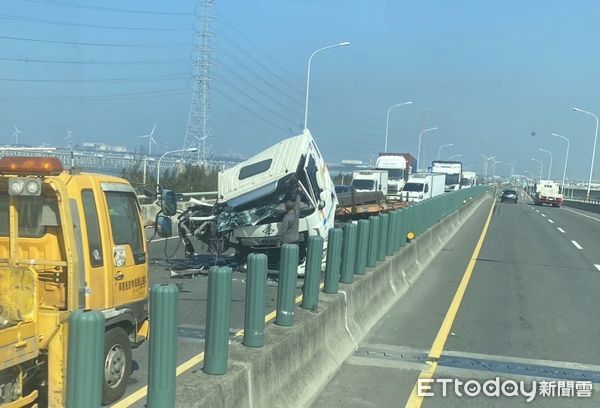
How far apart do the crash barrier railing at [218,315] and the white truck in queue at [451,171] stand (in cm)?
5714

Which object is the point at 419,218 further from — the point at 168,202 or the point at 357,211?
the point at 168,202

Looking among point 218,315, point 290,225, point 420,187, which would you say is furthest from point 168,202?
point 420,187

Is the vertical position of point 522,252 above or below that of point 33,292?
below

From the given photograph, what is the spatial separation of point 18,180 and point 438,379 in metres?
4.45

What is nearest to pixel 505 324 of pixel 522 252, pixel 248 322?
pixel 248 322

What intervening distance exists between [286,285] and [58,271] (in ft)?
6.62

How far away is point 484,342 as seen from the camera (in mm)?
7957

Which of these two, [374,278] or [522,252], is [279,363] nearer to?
[374,278]

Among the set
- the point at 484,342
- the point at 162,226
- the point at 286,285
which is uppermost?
the point at 162,226

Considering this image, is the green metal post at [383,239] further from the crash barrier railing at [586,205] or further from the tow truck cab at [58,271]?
the crash barrier railing at [586,205]

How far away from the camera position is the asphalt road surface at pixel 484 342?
595cm

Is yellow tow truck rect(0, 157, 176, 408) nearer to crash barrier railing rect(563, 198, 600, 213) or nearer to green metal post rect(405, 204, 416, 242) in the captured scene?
green metal post rect(405, 204, 416, 242)

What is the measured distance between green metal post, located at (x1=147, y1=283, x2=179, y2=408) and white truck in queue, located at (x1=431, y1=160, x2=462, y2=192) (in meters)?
61.9

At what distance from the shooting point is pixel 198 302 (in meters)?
9.61
